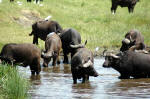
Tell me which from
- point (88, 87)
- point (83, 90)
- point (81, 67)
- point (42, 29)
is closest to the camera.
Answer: point (83, 90)

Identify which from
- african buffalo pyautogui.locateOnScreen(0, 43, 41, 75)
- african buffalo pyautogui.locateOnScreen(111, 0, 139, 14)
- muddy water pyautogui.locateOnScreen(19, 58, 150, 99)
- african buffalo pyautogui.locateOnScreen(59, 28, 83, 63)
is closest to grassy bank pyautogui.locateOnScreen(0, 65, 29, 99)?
muddy water pyautogui.locateOnScreen(19, 58, 150, 99)

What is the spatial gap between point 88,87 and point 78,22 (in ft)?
48.7

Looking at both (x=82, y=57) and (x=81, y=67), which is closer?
(x=81, y=67)

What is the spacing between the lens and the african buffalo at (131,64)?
16.8m

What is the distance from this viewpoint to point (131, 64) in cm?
1700

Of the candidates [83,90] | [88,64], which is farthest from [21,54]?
[83,90]

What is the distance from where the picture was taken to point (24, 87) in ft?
39.3

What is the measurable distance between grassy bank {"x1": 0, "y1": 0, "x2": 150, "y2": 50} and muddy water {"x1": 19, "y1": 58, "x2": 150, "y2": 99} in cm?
711

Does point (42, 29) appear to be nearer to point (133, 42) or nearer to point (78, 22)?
point (78, 22)

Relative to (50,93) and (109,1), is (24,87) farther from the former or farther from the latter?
(109,1)

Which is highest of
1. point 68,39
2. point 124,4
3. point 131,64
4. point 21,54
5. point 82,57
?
point 124,4

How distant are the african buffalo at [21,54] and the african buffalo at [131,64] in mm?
2360

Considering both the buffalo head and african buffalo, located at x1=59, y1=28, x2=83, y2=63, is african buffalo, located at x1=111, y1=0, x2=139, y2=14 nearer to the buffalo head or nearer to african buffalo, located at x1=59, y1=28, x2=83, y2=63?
african buffalo, located at x1=59, y1=28, x2=83, y2=63

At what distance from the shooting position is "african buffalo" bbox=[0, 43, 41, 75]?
17.2 metres
